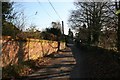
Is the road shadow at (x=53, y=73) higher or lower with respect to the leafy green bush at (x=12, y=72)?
lower

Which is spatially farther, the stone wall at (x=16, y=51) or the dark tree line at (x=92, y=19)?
the dark tree line at (x=92, y=19)

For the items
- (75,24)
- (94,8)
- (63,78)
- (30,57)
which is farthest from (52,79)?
(75,24)

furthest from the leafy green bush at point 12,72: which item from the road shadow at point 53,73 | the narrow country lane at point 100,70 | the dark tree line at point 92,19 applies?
the dark tree line at point 92,19

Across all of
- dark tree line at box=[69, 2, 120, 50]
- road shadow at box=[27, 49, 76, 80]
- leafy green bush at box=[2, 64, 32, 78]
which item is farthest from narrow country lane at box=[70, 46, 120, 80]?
dark tree line at box=[69, 2, 120, 50]

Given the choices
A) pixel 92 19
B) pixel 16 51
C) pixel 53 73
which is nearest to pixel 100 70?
pixel 53 73

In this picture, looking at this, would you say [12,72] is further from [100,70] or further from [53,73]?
[100,70]

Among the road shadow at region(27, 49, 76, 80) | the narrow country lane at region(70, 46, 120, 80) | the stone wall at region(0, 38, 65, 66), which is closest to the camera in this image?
the narrow country lane at region(70, 46, 120, 80)

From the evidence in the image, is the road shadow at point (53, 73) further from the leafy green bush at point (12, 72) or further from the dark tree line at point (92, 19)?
the dark tree line at point (92, 19)

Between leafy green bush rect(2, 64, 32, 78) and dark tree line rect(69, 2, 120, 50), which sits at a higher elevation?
dark tree line rect(69, 2, 120, 50)

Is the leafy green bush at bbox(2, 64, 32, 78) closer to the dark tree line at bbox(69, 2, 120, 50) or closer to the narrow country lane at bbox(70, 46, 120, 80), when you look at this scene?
the narrow country lane at bbox(70, 46, 120, 80)

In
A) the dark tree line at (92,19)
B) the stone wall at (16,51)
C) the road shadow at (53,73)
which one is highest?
the dark tree line at (92,19)

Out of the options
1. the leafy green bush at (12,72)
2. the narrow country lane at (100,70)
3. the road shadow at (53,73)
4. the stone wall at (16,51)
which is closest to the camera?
the narrow country lane at (100,70)

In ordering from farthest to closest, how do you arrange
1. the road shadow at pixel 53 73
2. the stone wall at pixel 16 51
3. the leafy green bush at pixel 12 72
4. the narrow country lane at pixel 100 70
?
the stone wall at pixel 16 51, the road shadow at pixel 53 73, the leafy green bush at pixel 12 72, the narrow country lane at pixel 100 70

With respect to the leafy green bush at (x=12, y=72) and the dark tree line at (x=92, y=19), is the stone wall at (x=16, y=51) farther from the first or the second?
the dark tree line at (x=92, y=19)
